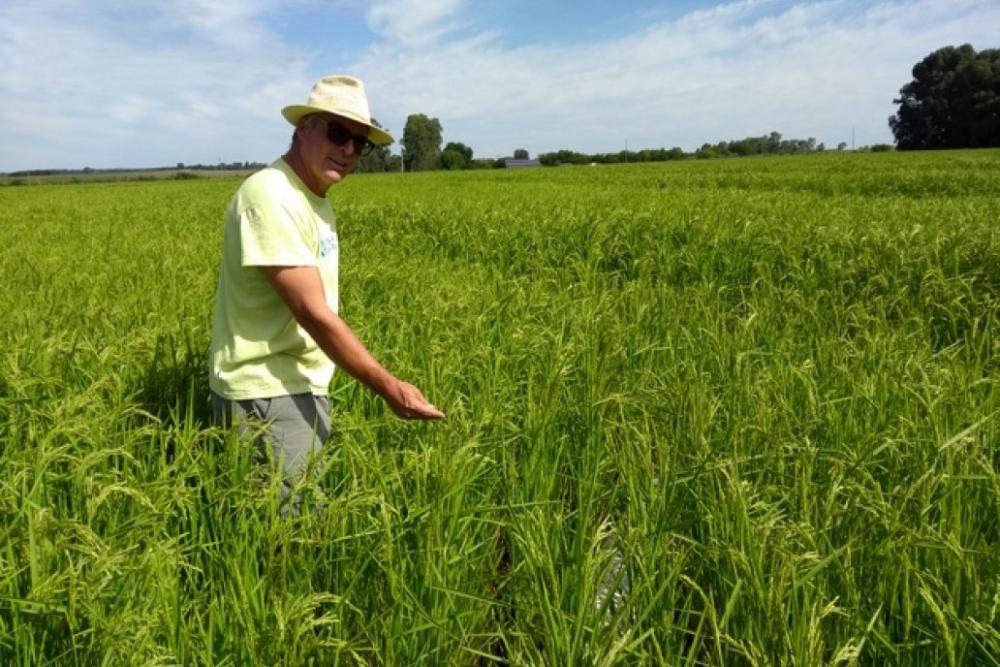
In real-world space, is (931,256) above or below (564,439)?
above

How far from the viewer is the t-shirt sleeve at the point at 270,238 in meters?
2.35

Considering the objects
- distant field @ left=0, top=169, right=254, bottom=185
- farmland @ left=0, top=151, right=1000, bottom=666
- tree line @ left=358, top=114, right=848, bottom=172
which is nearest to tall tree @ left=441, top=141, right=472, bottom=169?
tree line @ left=358, top=114, right=848, bottom=172

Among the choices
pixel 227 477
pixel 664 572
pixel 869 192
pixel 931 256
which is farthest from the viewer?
pixel 869 192

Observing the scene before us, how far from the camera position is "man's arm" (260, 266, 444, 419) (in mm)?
2215

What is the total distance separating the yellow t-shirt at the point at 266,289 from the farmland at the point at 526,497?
0.87ft

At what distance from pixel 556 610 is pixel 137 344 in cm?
266

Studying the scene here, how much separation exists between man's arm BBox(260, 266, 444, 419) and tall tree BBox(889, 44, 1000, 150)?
7116cm

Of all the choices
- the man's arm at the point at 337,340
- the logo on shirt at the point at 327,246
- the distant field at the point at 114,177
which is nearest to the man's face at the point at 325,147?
the logo on shirt at the point at 327,246

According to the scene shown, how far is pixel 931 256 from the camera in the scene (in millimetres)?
5414

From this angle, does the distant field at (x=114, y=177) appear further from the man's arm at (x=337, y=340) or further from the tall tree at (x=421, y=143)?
the man's arm at (x=337, y=340)

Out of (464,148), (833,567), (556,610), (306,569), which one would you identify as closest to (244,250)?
(306,569)

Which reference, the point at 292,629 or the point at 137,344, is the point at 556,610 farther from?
the point at 137,344

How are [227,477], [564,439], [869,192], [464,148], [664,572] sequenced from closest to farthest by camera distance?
[664,572] → [227,477] → [564,439] → [869,192] → [464,148]

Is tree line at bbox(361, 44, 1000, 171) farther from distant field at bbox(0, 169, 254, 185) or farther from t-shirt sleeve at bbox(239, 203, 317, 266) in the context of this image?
t-shirt sleeve at bbox(239, 203, 317, 266)
